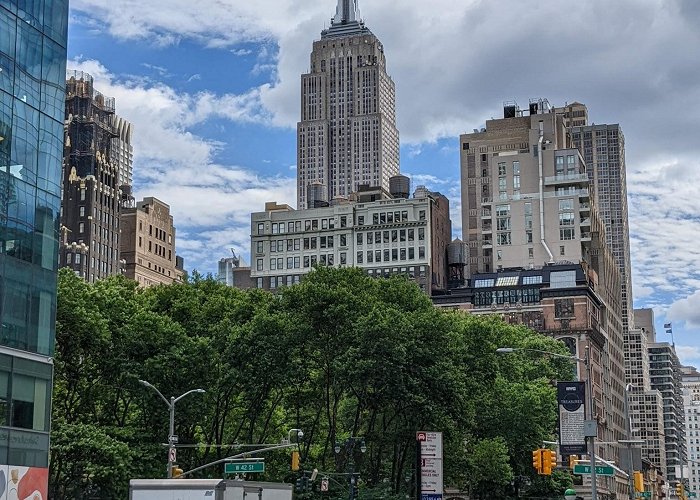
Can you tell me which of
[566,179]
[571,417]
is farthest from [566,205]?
[571,417]

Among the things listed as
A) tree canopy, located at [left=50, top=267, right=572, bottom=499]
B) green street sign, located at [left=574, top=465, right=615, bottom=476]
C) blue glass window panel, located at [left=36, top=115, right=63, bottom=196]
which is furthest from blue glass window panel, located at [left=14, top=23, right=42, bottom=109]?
green street sign, located at [left=574, top=465, right=615, bottom=476]

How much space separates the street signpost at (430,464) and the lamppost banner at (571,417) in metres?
14.4

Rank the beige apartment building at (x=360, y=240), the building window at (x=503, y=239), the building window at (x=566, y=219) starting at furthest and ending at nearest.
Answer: the building window at (x=503, y=239)
the beige apartment building at (x=360, y=240)
the building window at (x=566, y=219)

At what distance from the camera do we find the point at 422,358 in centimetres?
7081

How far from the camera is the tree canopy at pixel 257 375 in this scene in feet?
210

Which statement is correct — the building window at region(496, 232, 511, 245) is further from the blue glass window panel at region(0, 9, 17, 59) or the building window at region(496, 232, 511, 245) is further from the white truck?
the white truck

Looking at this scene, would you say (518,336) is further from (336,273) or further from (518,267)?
(518,267)

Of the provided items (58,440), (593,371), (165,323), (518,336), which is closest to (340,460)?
(165,323)

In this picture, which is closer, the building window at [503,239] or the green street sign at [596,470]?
the green street sign at [596,470]

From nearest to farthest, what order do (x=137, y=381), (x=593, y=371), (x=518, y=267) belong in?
1. (x=137, y=381)
2. (x=593, y=371)
3. (x=518, y=267)

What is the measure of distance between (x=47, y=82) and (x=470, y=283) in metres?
121

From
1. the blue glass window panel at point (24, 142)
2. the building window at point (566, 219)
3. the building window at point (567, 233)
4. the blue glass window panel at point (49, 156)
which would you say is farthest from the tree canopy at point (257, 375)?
the building window at point (566, 219)

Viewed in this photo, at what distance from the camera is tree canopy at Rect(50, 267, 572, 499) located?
63969 millimetres

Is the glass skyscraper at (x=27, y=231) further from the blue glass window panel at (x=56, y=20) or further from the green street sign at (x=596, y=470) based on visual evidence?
the green street sign at (x=596, y=470)
